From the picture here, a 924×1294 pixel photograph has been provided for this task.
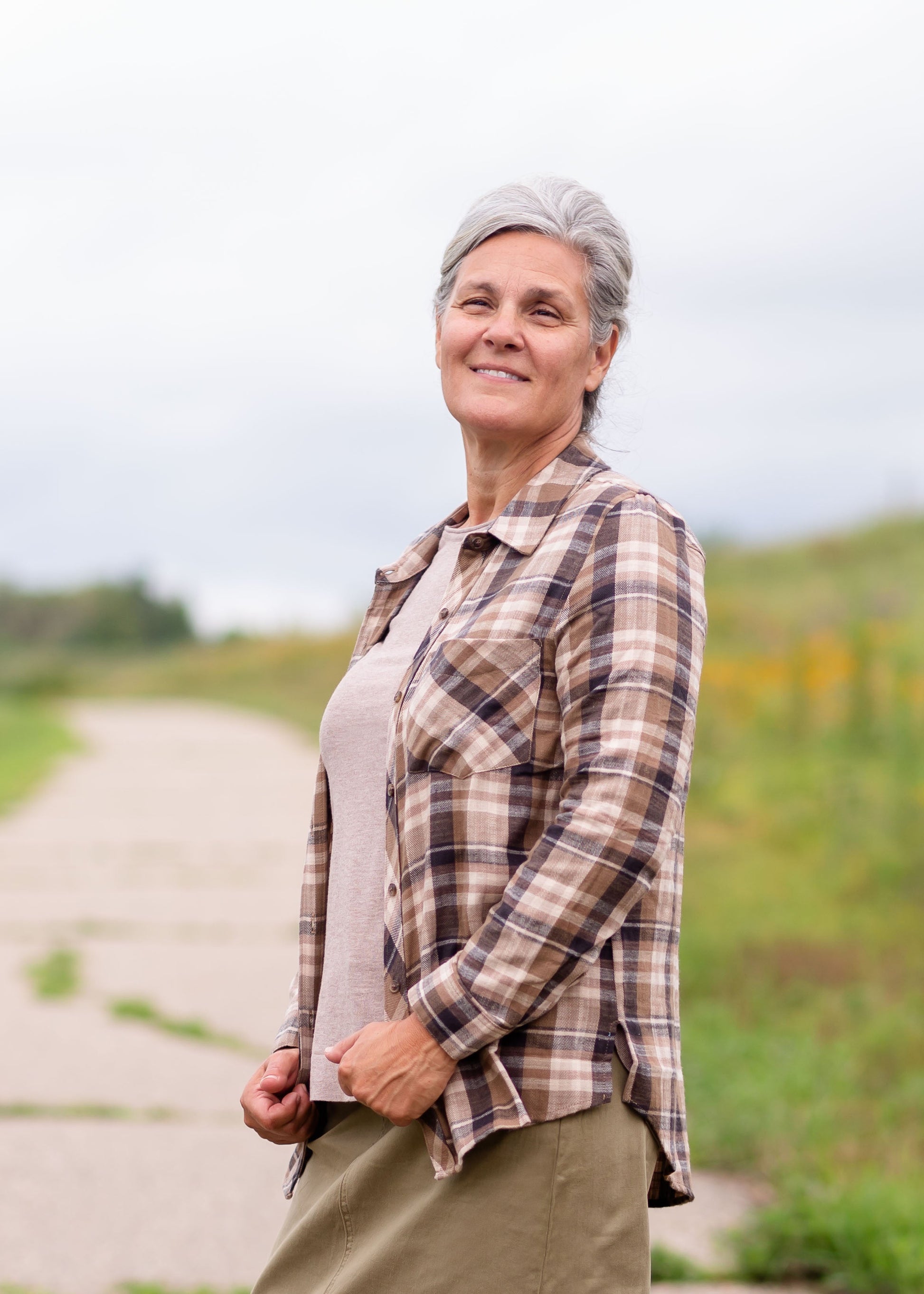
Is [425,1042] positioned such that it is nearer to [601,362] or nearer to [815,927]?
[601,362]

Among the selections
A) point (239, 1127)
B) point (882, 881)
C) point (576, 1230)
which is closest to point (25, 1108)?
point (239, 1127)

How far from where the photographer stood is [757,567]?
18750 millimetres

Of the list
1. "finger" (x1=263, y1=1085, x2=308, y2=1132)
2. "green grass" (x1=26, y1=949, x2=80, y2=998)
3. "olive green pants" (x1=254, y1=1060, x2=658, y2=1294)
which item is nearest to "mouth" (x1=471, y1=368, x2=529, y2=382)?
"olive green pants" (x1=254, y1=1060, x2=658, y2=1294)

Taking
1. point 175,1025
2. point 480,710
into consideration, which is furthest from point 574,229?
point 175,1025

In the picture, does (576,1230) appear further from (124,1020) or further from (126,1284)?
(124,1020)

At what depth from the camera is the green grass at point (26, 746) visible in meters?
13.2

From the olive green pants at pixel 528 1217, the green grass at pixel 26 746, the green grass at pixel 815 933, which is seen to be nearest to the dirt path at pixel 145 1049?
the green grass at pixel 815 933

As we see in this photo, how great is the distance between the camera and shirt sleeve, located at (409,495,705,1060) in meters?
1.57

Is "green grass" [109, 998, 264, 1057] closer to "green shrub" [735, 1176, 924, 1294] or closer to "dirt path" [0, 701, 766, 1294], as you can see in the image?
"dirt path" [0, 701, 766, 1294]

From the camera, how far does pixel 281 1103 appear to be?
195 centimetres

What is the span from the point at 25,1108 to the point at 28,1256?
1.08 m

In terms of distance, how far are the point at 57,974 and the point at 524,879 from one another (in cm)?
502

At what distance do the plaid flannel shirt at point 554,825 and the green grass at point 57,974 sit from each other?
4496mm

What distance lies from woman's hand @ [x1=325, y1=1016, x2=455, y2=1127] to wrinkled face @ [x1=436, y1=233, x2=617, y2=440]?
0.77 meters
